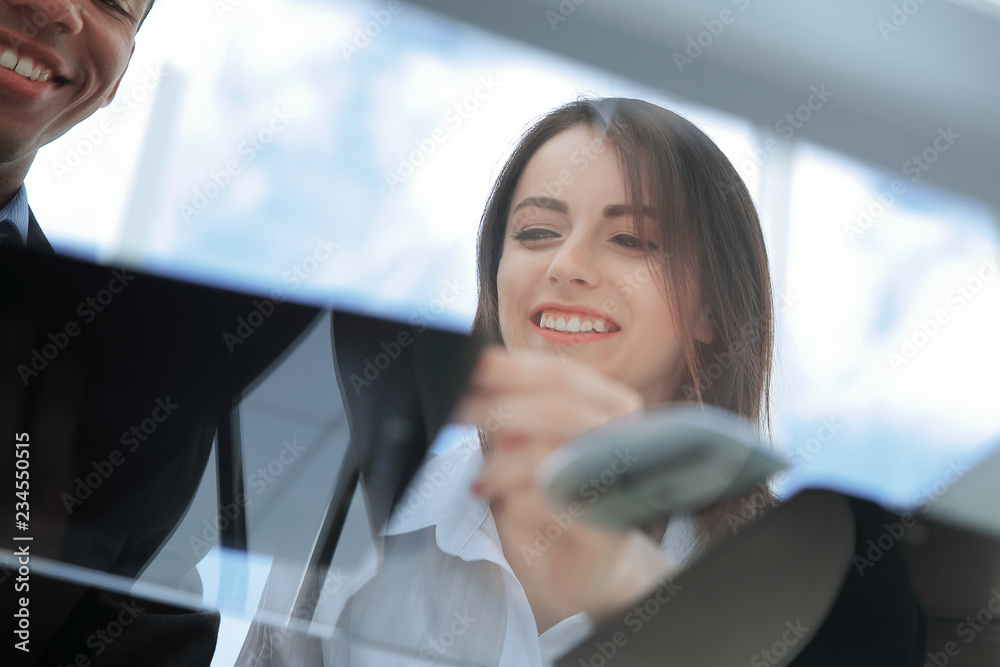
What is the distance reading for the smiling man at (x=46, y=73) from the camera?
864mm

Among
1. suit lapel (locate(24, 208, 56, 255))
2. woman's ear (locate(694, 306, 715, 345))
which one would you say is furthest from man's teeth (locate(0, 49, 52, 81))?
woman's ear (locate(694, 306, 715, 345))

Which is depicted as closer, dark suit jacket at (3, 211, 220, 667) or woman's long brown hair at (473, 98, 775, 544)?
dark suit jacket at (3, 211, 220, 667)

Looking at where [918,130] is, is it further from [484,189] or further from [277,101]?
[277,101]

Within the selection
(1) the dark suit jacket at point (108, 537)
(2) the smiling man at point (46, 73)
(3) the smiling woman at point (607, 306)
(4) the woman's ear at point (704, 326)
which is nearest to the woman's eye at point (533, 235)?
(3) the smiling woman at point (607, 306)

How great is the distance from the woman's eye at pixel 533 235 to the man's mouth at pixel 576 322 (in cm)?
10

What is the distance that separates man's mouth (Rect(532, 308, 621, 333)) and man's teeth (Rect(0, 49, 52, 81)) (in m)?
0.73

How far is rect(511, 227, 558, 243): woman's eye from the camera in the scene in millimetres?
900

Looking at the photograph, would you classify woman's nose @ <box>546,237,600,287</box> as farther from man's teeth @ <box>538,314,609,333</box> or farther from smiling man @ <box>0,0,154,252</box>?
→ smiling man @ <box>0,0,154,252</box>

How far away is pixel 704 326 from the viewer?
901 mm

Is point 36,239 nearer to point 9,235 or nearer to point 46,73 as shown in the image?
point 9,235

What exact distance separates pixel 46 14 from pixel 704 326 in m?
0.95

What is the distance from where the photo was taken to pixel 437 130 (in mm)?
987

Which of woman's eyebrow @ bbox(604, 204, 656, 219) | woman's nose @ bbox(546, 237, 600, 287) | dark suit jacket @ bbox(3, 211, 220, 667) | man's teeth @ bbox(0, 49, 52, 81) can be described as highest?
woman's eyebrow @ bbox(604, 204, 656, 219)

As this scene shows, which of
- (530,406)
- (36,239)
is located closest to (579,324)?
(530,406)
